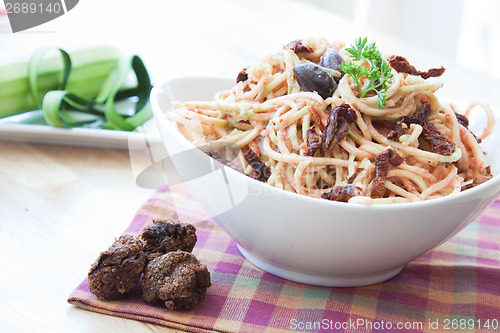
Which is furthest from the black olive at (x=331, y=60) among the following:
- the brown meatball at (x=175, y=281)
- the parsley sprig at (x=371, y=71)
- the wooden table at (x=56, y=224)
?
the wooden table at (x=56, y=224)

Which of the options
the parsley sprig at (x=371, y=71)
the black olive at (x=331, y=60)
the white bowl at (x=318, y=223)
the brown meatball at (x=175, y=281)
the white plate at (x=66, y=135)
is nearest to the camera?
the white bowl at (x=318, y=223)

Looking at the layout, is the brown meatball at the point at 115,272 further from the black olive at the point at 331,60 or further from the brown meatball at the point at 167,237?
the black olive at the point at 331,60

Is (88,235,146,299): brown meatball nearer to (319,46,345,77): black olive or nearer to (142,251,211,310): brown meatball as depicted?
(142,251,211,310): brown meatball

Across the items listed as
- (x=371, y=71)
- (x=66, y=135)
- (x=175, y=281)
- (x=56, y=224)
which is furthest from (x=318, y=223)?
(x=66, y=135)

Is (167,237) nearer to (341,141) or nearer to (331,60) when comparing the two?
(341,141)

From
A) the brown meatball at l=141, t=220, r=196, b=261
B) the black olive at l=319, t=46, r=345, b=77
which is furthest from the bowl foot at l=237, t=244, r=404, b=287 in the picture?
the black olive at l=319, t=46, r=345, b=77

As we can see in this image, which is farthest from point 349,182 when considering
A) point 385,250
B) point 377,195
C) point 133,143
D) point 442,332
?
point 133,143
